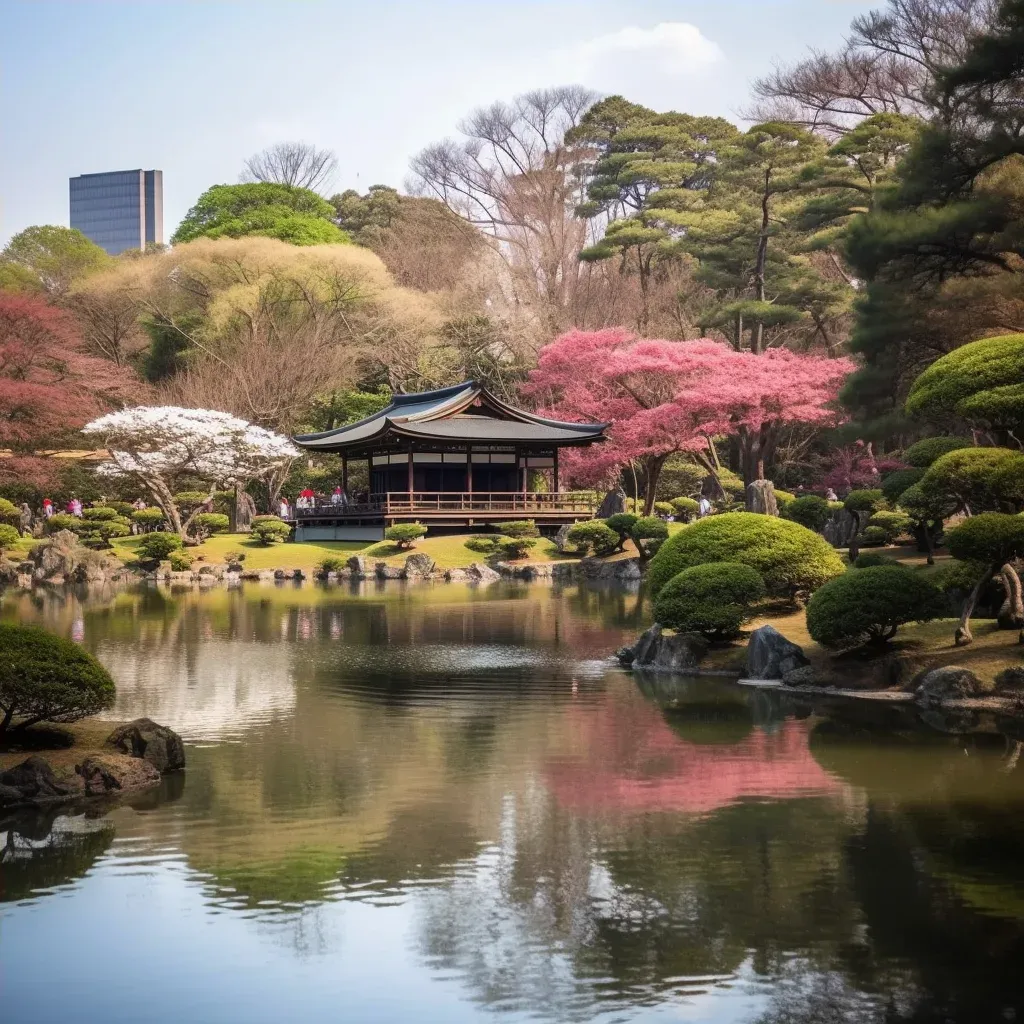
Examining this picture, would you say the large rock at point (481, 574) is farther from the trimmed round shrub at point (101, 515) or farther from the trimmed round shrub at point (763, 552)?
the trimmed round shrub at point (763, 552)

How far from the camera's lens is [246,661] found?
18312 millimetres

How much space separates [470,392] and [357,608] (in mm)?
17479

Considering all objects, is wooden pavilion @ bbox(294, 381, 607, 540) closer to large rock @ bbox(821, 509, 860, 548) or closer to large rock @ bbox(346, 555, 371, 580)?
large rock @ bbox(346, 555, 371, 580)

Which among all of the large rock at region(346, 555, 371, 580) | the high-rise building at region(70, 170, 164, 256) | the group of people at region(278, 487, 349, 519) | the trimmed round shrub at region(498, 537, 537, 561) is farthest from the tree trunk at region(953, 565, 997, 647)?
the high-rise building at region(70, 170, 164, 256)

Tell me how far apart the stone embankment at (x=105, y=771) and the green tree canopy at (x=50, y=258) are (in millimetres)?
52500

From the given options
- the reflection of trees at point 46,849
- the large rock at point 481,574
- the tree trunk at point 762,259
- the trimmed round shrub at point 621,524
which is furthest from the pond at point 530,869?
the tree trunk at point 762,259

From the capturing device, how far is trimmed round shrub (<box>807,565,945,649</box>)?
49.8 feet

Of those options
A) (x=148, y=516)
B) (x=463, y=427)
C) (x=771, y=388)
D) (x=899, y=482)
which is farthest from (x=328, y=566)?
(x=899, y=482)

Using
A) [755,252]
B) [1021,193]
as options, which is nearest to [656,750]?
[1021,193]

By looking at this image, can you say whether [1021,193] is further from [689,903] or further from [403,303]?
[403,303]

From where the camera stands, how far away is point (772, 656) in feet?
53.8

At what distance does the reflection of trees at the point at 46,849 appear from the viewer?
321 inches

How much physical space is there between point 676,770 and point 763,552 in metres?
7.23

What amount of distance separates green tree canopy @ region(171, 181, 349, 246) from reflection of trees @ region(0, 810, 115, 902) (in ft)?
175
